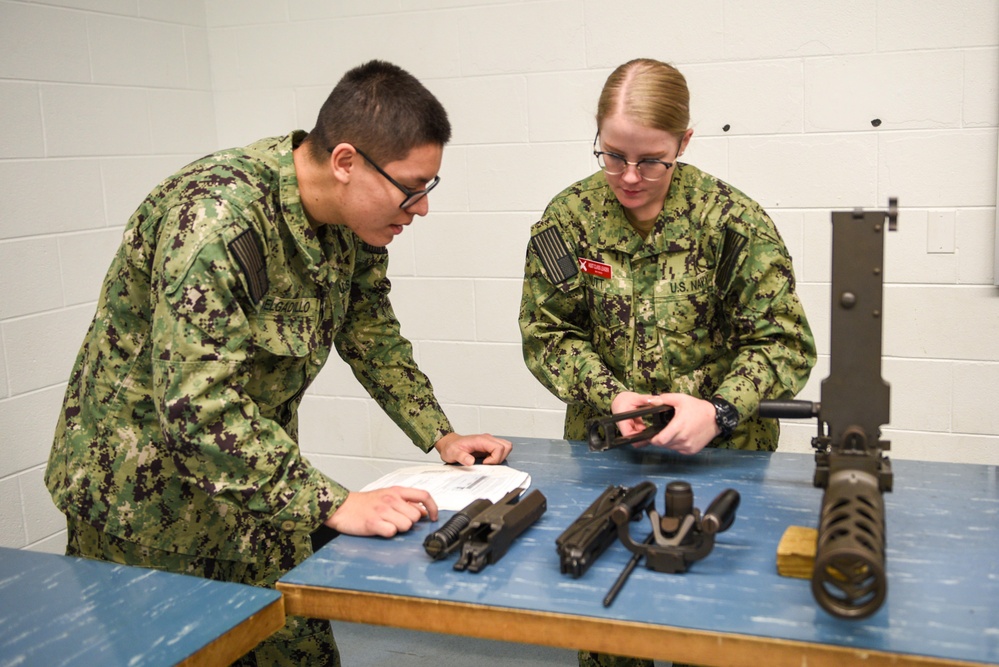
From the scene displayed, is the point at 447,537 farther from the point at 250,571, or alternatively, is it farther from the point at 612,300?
the point at 612,300

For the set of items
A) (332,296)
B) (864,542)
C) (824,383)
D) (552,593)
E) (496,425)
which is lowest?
(496,425)

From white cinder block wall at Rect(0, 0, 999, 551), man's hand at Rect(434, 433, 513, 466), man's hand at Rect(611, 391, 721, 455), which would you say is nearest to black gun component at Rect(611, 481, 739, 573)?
man's hand at Rect(611, 391, 721, 455)

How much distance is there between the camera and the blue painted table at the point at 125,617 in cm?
120

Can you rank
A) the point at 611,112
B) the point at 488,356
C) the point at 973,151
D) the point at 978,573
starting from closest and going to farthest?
the point at 978,573 → the point at 611,112 → the point at 973,151 → the point at 488,356

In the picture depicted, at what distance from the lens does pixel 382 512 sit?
1.49 m

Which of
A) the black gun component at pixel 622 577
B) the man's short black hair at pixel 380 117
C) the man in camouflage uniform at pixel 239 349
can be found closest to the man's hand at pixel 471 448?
the man in camouflage uniform at pixel 239 349

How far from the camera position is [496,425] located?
3189 millimetres

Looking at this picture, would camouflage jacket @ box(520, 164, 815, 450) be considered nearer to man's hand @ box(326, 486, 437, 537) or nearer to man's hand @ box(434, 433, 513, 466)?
man's hand @ box(434, 433, 513, 466)

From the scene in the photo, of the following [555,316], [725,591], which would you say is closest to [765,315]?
[555,316]

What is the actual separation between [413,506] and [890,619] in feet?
2.39

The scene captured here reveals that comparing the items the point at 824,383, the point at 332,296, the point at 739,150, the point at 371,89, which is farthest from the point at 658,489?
the point at 739,150

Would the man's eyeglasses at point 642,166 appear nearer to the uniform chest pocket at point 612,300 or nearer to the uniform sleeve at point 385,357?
the uniform chest pocket at point 612,300

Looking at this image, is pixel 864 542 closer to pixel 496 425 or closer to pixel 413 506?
pixel 413 506

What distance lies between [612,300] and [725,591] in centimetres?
77
